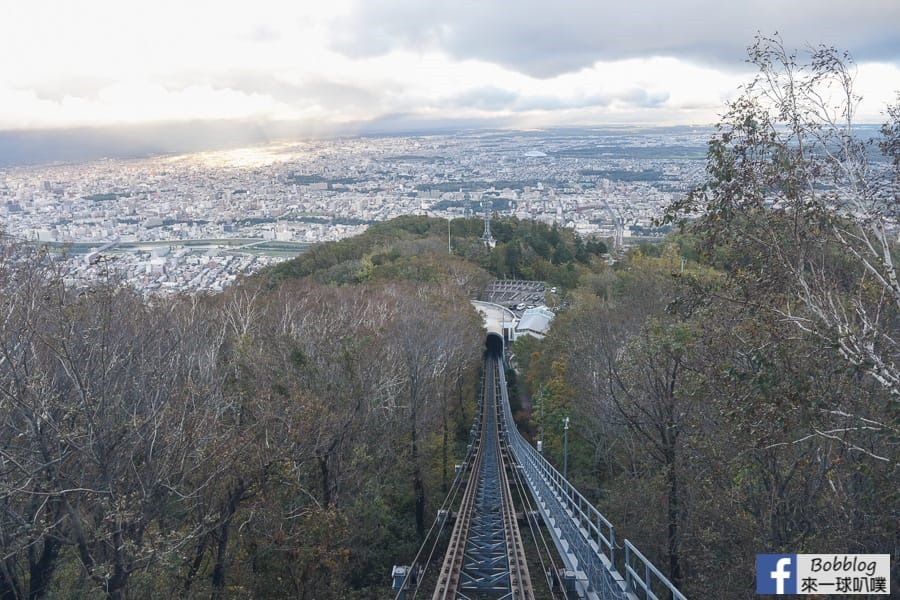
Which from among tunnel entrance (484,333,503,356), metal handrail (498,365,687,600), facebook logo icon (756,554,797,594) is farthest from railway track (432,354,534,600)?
tunnel entrance (484,333,503,356)

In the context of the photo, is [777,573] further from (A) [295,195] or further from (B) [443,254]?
(A) [295,195]

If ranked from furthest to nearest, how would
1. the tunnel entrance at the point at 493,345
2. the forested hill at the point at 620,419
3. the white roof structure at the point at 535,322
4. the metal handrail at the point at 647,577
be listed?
the tunnel entrance at the point at 493,345 → the white roof structure at the point at 535,322 → the forested hill at the point at 620,419 → the metal handrail at the point at 647,577

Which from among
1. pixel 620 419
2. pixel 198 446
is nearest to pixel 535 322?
pixel 620 419

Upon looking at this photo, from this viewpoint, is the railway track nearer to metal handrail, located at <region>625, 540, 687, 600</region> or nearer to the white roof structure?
metal handrail, located at <region>625, 540, 687, 600</region>

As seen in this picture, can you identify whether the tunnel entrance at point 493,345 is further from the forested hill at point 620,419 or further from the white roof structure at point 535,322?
the forested hill at point 620,419

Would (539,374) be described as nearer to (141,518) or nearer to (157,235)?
(141,518)

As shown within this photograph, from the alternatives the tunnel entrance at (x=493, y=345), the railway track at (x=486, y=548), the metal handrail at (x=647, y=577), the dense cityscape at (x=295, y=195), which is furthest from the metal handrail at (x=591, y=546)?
the tunnel entrance at (x=493, y=345)

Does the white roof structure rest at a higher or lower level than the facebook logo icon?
lower
